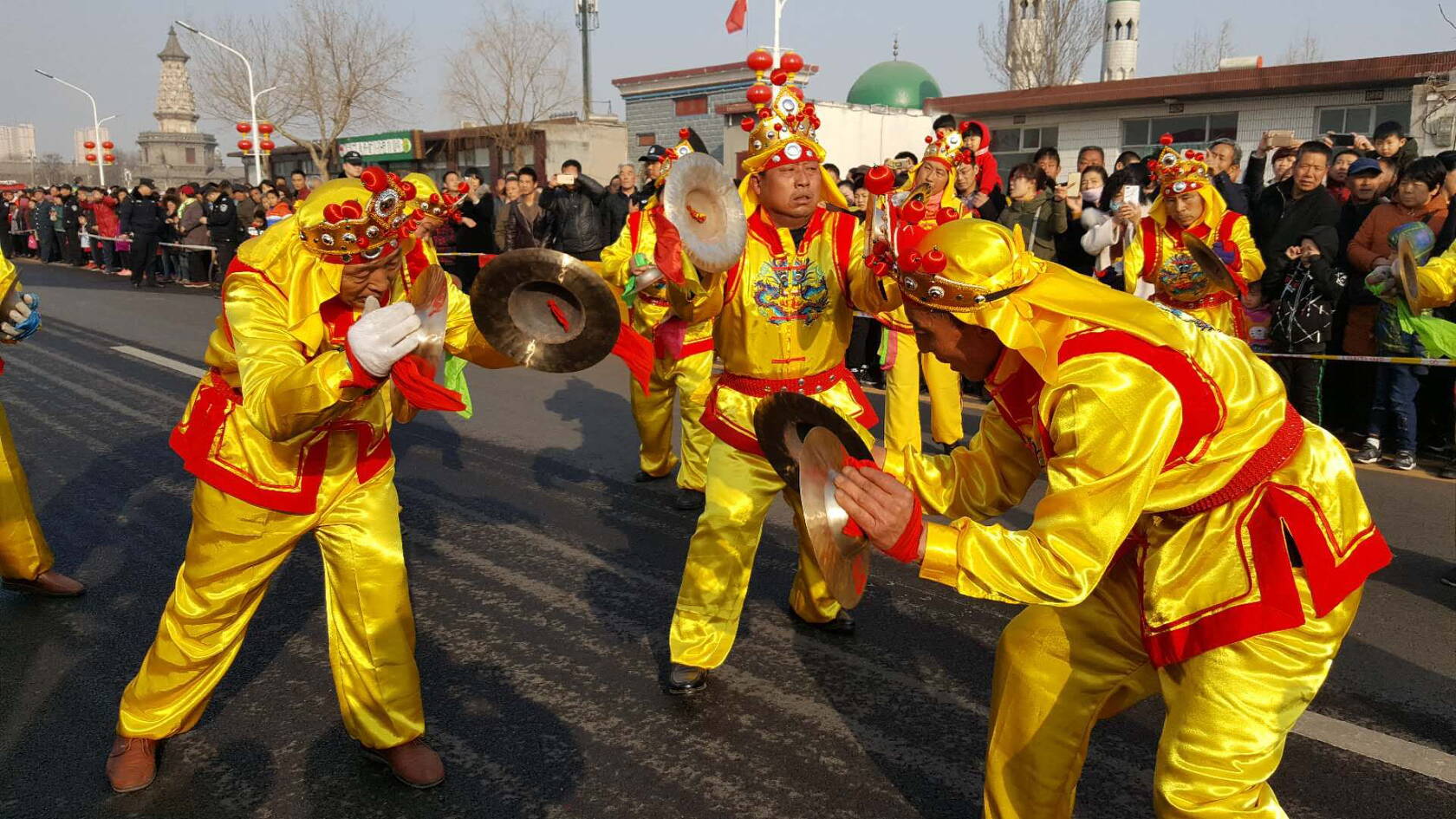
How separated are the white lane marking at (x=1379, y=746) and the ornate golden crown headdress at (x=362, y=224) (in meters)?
3.44

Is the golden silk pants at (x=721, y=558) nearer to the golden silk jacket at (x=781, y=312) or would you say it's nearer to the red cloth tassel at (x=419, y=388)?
the golden silk jacket at (x=781, y=312)

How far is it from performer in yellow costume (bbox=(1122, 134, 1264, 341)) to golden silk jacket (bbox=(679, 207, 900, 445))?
10.9 feet

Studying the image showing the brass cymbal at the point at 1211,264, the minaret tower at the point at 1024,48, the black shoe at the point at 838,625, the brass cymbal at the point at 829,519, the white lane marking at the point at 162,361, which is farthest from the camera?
the minaret tower at the point at 1024,48

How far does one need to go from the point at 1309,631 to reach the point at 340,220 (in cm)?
266

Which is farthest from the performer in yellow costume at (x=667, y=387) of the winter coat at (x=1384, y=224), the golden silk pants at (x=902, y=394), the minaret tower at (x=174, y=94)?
the minaret tower at (x=174, y=94)

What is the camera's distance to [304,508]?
Result: 328 centimetres

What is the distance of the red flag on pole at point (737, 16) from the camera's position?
1619 cm

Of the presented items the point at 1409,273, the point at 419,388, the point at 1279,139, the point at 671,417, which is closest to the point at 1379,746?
the point at 1409,273

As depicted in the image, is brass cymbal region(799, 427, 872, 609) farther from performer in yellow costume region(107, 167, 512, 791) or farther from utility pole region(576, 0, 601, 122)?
utility pole region(576, 0, 601, 122)

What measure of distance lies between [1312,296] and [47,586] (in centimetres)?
797

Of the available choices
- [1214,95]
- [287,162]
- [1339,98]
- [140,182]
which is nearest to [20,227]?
[140,182]

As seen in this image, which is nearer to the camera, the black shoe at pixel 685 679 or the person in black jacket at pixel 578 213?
the black shoe at pixel 685 679

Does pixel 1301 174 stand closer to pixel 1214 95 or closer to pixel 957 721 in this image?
pixel 957 721

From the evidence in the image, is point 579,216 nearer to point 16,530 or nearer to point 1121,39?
point 16,530
